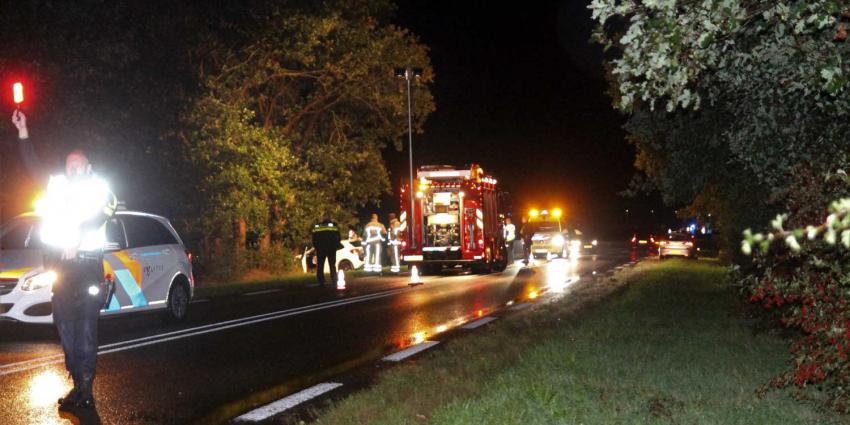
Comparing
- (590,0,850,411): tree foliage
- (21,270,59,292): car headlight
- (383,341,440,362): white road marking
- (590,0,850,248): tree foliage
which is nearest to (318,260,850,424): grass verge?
(383,341,440,362): white road marking

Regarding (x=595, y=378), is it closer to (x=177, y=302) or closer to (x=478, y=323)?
(x=478, y=323)

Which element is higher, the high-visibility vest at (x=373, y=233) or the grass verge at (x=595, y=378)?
the high-visibility vest at (x=373, y=233)

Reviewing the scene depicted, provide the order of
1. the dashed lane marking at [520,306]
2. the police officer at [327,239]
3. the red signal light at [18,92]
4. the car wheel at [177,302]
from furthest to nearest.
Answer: the police officer at [327,239] → the dashed lane marking at [520,306] → the car wheel at [177,302] → the red signal light at [18,92]

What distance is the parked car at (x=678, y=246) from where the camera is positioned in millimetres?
39094

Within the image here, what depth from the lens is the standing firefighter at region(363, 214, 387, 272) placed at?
2669cm

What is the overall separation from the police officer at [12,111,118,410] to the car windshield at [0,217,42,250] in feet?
16.0

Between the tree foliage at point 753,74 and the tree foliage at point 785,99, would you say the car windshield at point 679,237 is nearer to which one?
the tree foliage at point 753,74

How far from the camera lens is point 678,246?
39.3 metres

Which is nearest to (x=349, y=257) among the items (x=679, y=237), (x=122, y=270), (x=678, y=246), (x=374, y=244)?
(x=374, y=244)

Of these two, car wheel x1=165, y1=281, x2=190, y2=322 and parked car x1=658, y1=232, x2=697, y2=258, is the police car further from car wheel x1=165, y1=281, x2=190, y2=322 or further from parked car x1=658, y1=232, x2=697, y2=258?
parked car x1=658, y1=232, x2=697, y2=258

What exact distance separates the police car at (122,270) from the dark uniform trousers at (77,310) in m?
3.06

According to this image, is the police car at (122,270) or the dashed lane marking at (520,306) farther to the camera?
the dashed lane marking at (520,306)

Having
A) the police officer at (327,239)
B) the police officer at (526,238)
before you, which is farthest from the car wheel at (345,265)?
the police officer at (327,239)

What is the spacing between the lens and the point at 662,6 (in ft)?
16.3
